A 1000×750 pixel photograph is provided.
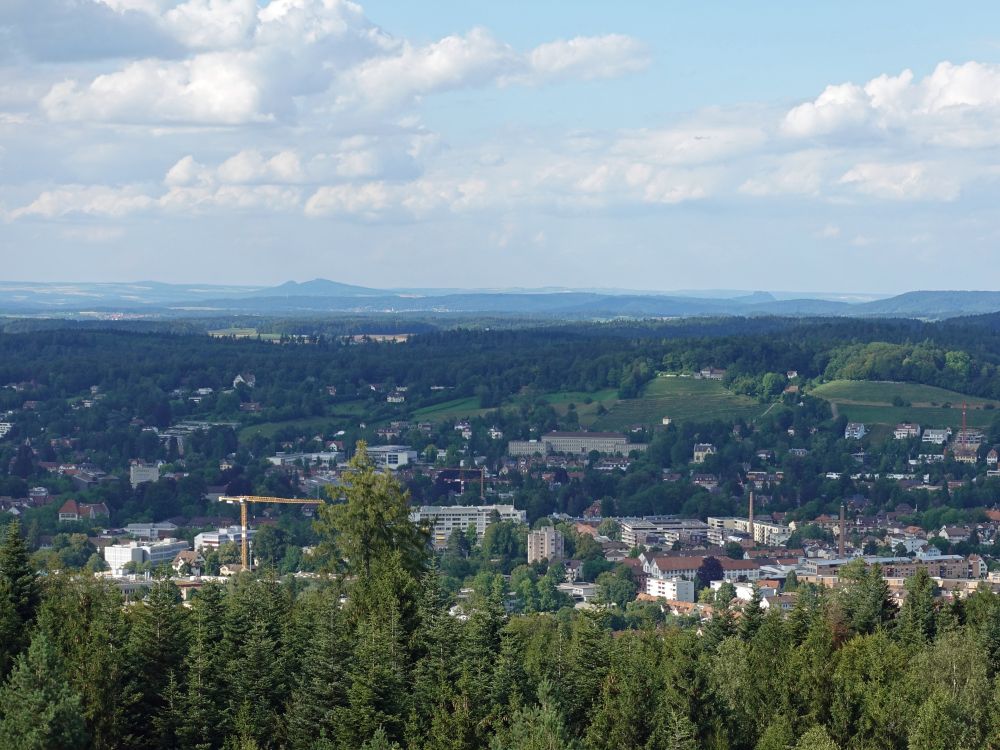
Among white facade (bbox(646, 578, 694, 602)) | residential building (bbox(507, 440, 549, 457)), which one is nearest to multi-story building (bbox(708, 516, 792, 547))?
white facade (bbox(646, 578, 694, 602))

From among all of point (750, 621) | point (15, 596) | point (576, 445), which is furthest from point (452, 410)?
point (15, 596)

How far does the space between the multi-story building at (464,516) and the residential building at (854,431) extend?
40.8m

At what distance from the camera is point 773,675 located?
115 ft

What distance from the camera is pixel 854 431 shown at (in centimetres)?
14562

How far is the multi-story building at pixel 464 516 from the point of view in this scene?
107 metres

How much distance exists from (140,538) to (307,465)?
98.0 feet

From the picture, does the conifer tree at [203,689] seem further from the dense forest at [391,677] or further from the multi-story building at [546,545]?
the multi-story building at [546,545]

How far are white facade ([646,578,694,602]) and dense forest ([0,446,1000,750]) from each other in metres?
47.0

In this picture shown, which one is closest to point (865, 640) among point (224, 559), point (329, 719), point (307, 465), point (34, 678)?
point (329, 719)

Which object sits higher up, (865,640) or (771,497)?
(865,640)

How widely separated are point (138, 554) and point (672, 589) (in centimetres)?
2772

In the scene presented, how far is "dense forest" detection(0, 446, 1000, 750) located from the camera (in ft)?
97.5

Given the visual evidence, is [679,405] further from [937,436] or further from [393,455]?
[393,455]

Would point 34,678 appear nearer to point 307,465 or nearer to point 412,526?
point 412,526
